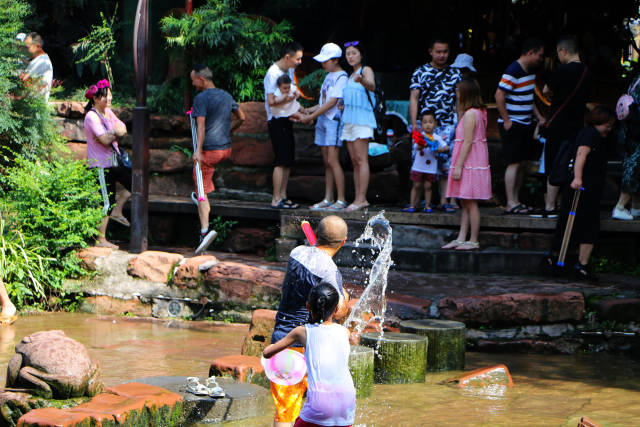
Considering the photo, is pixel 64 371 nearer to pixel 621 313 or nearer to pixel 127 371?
pixel 127 371

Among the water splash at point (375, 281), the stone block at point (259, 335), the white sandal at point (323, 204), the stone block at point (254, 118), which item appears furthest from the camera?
the stone block at point (254, 118)

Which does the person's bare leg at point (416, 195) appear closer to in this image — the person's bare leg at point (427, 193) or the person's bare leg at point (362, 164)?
the person's bare leg at point (427, 193)

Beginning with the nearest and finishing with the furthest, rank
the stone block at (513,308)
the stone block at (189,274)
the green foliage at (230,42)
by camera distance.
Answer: the stone block at (513,308) < the stone block at (189,274) < the green foliage at (230,42)

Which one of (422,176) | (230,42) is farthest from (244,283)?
→ (230,42)

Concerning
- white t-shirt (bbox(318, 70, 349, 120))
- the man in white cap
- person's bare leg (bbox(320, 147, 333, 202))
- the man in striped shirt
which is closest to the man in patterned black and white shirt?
the man in striped shirt

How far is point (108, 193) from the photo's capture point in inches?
373

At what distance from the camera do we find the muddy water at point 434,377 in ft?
17.8

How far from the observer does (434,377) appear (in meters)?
6.41

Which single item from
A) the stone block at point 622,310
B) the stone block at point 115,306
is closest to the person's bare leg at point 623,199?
the stone block at point 622,310

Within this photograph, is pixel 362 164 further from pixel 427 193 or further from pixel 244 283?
pixel 244 283

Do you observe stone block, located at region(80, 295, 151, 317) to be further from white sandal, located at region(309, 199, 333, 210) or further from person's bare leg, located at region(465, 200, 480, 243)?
person's bare leg, located at region(465, 200, 480, 243)

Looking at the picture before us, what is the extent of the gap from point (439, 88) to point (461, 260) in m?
2.08

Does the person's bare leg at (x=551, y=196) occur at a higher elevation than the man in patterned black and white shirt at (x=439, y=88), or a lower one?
lower

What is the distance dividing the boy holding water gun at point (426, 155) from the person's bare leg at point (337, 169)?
2.40 ft
